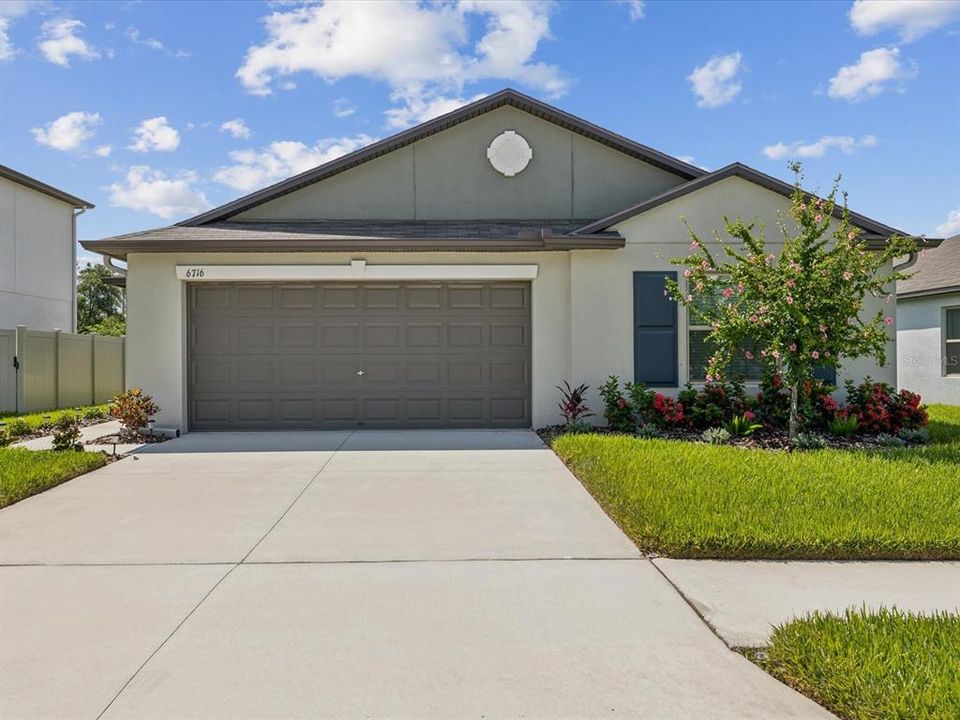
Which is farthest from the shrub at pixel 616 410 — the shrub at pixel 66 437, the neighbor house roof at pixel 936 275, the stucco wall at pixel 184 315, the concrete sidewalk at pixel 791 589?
the neighbor house roof at pixel 936 275

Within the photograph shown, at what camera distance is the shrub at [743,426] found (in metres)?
9.42

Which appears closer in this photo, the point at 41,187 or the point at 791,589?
the point at 791,589

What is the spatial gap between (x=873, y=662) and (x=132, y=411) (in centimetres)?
992

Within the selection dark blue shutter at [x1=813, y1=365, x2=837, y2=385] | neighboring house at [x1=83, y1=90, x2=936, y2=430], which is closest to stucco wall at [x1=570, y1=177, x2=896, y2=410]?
neighboring house at [x1=83, y1=90, x2=936, y2=430]

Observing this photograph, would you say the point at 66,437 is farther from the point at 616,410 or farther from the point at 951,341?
the point at 951,341

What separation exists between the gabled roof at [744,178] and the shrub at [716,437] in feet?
11.8


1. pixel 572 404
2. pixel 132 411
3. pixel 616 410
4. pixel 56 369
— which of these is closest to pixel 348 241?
pixel 132 411

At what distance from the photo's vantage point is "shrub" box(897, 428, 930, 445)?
30.5 ft

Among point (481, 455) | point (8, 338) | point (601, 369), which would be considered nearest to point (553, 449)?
point (481, 455)

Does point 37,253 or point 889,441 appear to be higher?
point 37,253

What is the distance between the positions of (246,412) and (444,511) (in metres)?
6.04

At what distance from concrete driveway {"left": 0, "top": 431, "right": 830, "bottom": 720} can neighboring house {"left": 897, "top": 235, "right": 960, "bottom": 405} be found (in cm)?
1276

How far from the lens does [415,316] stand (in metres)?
10.8

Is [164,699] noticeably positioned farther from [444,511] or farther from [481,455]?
[481,455]
